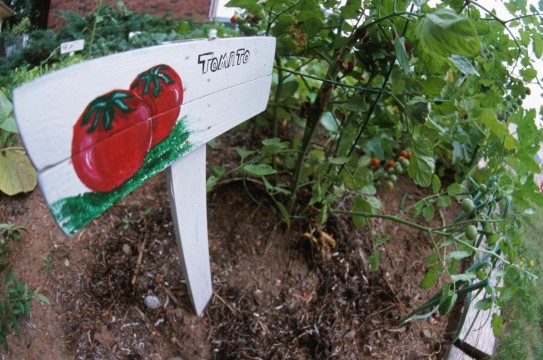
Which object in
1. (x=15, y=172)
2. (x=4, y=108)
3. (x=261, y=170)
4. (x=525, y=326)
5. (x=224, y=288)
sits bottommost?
(x=525, y=326)

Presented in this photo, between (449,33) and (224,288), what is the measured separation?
35.0 inches

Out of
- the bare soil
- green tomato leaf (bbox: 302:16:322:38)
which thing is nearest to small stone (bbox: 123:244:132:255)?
the bare soil

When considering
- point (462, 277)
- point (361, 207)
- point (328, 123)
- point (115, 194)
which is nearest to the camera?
point (115, 194)

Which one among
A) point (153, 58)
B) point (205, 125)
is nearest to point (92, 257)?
point (205, 125)

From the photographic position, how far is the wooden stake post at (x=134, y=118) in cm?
49

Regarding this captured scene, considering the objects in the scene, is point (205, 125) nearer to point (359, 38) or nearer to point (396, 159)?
point (359, 38)

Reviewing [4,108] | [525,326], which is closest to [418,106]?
[4,108]

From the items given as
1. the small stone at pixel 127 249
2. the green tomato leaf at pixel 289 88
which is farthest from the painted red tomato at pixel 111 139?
the green tomato leaf at pixel 289 88

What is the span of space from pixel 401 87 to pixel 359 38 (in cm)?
16

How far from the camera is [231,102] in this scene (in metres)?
0.82

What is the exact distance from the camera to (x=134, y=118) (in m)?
0.60

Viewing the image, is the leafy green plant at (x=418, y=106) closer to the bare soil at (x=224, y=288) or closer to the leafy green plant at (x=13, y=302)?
the bare soil at (x=224, y=288)

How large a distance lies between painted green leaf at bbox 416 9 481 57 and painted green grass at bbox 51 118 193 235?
1.24 feet

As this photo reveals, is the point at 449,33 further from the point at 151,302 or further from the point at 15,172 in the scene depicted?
the point at 15,172
